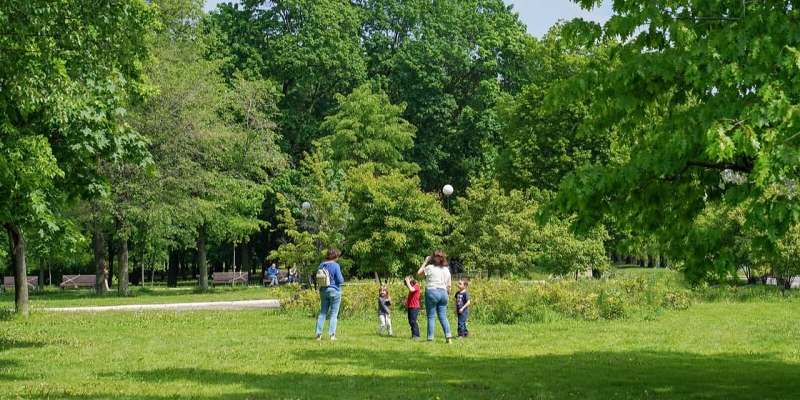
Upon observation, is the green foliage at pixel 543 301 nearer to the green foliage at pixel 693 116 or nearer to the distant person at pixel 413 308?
the distant person at pixel 413 308

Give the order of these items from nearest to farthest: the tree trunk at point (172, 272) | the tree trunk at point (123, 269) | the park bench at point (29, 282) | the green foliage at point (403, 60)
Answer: the tree trunk at point (123, 269)
the park bench at point (29, 282)
the green foliage at point (403, 60)
the tree trunk at point (172, 272)

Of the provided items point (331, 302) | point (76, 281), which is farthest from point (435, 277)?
point (76, 281)

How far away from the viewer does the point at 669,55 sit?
814cm

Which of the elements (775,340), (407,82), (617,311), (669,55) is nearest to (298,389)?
(669,55)

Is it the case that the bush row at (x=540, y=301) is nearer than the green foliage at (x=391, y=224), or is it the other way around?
the bush row at (x=540, y=301)

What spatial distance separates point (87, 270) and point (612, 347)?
247ft

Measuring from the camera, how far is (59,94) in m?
11.9

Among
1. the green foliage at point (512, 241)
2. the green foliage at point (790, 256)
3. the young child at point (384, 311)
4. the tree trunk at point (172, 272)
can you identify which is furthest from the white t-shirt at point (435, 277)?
the tree trunk at point (172, 272)

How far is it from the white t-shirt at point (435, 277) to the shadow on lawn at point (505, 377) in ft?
6.59

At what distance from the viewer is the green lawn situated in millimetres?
10555

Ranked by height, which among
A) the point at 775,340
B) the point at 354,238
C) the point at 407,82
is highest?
the point at 407,82

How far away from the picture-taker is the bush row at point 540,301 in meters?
20.0

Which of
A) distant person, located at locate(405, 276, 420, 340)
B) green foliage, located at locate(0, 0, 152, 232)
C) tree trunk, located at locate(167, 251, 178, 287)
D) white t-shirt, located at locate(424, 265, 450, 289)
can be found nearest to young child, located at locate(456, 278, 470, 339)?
distant person, located at locate(405, 276, 420, 340)

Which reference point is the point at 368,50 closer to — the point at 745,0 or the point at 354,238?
the point at 354,238
